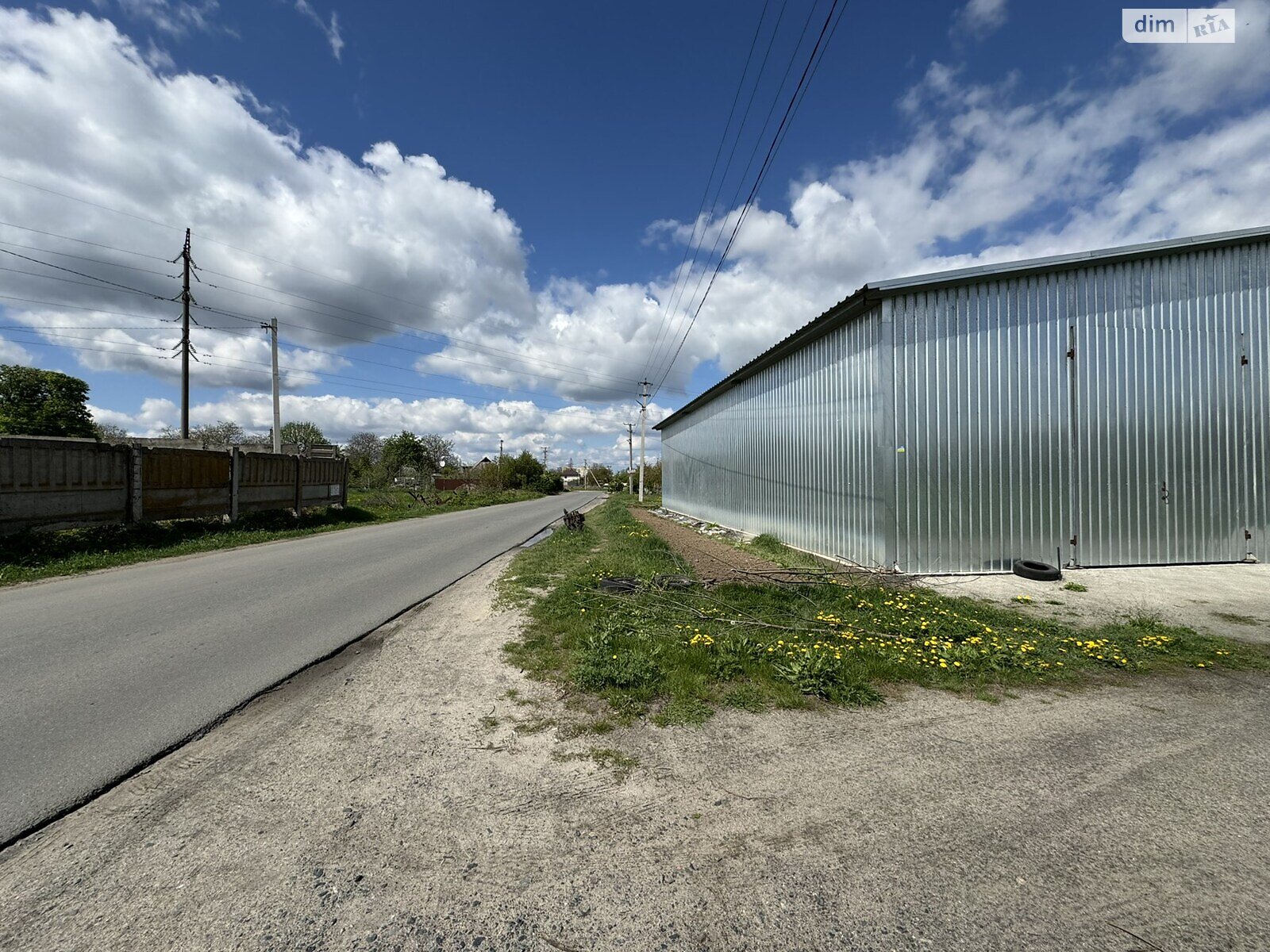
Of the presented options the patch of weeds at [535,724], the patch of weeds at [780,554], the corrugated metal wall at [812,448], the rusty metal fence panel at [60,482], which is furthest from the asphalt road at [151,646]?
the corrugated metal wall at [812,448]

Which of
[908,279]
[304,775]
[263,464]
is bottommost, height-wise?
[304,775]

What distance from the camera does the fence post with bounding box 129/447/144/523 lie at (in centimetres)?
1220

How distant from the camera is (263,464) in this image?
54.7 feet

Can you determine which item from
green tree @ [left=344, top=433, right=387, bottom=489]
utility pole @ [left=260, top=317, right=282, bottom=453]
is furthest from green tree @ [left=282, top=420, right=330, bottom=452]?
utility pole @ [left=260, top=317, right=282, bottom=453]

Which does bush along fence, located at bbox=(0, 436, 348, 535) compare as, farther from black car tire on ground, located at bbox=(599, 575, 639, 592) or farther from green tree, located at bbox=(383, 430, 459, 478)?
green tree, located at bbox=(383, 430, 459, 478)

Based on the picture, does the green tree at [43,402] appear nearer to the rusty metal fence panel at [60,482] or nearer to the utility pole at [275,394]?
the utility pole at [275,394]

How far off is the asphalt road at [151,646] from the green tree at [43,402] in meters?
47.6

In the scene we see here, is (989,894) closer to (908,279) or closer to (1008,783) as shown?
(1008,783)

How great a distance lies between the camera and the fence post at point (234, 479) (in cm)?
1518

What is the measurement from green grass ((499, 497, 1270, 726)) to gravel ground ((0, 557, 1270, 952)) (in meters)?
0.38

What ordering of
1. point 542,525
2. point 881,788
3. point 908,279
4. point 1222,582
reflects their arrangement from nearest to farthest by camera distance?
1. point 881,788
2. point 1222,582
3. point 908,279
4. point 542,525

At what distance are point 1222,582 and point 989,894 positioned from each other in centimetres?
942

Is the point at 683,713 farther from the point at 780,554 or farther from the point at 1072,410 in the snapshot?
the point at 1072,410

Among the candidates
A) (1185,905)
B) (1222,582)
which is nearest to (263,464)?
(1185,905)
